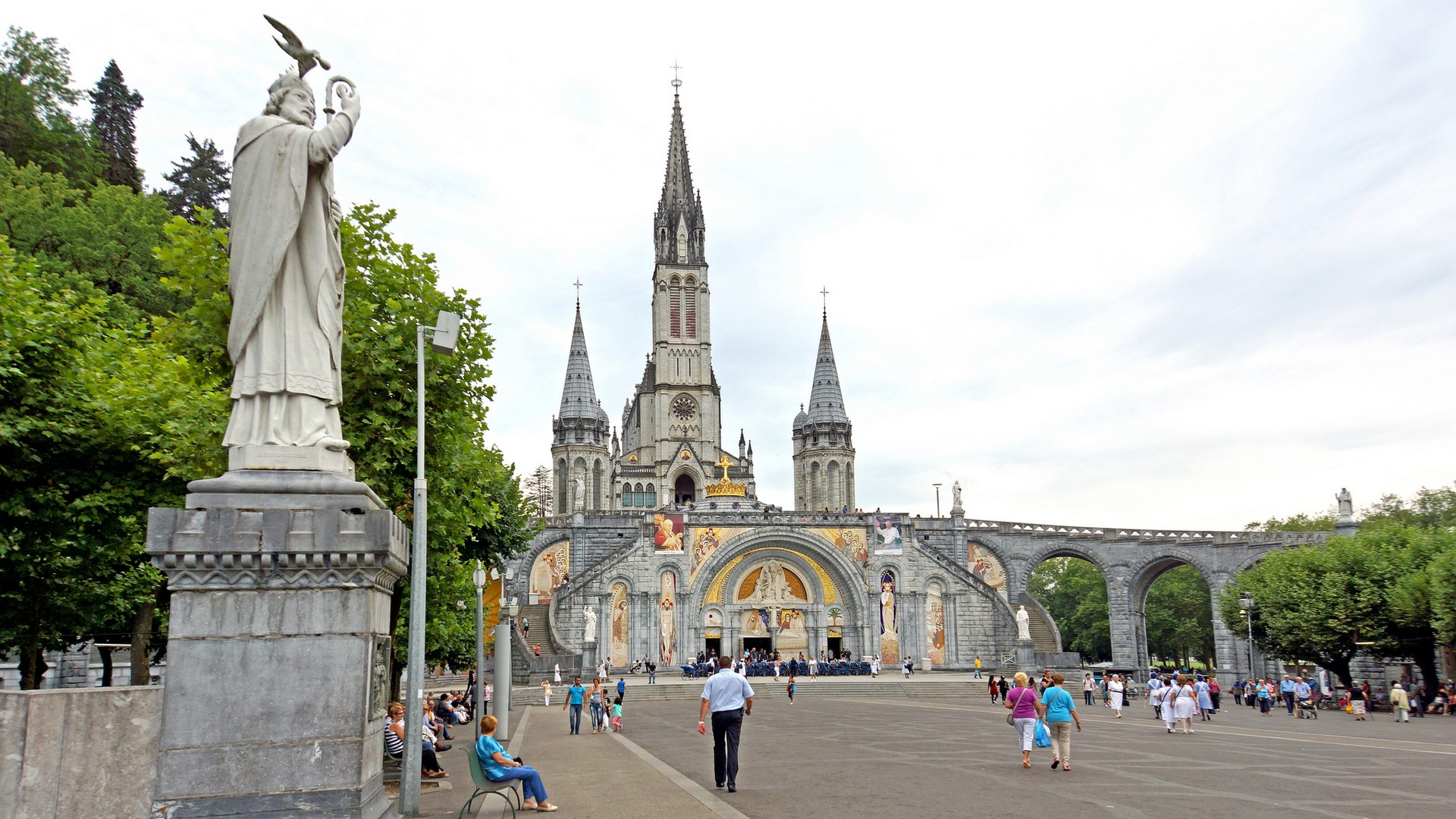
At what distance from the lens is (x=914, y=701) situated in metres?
34.7

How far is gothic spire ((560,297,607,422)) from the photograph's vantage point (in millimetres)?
75438

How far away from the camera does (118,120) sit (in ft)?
146

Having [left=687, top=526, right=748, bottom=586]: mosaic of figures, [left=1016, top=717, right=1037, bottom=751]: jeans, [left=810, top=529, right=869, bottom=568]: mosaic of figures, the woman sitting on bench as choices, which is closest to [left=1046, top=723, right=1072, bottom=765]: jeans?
[left=1016, top=717, right=1037, bottom=751]: jeans

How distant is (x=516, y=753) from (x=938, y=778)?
818 cm

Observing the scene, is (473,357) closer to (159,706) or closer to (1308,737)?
(159,706)

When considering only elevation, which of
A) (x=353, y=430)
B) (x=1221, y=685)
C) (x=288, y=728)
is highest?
(x=353, y=430)

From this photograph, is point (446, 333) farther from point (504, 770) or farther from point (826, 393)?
point (826, 393)

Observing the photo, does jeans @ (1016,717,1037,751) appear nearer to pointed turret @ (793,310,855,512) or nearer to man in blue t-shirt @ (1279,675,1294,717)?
man in blue t-shirt @ (1279,675,1294,717)

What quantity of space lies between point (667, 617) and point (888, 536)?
1228cm

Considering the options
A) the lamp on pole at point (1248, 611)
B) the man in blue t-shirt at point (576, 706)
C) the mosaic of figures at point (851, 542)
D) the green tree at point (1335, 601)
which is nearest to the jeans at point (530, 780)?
the man in blue t-shirt at point (576, 706)

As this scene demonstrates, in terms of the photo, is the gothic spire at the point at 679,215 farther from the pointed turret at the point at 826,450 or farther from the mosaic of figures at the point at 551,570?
the mosaic of figures at the point at 551,570

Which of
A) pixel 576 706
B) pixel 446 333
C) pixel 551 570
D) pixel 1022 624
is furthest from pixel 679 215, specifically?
pixel 446 333

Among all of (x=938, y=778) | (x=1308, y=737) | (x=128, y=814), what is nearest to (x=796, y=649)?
(x=1308, y=737)

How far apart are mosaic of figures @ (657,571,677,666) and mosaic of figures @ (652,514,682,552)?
129 centimetres
